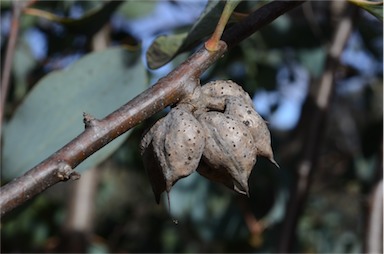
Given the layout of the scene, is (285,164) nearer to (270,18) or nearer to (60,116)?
(60,116)

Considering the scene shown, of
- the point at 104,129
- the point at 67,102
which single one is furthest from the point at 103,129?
the point at 67,102

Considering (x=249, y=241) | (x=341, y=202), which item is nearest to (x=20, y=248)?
(x=249, y=241)

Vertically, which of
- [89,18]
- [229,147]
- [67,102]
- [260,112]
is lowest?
[260,112]

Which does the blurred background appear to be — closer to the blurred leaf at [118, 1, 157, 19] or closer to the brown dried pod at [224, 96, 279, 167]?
the blurred leaf at [118, 1, 157, 19]

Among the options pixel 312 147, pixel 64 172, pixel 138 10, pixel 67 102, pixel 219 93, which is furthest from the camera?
pixel 138 10

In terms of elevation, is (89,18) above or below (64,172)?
above

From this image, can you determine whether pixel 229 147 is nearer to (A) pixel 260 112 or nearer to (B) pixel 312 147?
(B) pixel 312 147

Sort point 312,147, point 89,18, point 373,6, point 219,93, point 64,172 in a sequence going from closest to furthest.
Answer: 1. point 64,172
2. point 219,93
3. point 373,6
4. point 89,18
5. point 312,147

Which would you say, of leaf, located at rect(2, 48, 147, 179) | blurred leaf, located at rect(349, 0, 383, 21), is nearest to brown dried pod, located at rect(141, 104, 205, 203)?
blurred leaf, located at rect(349, 0, 383, 21)
